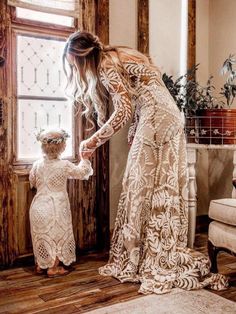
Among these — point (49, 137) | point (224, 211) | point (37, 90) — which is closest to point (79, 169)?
point (49, 137)

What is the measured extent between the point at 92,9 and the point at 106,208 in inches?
62.4

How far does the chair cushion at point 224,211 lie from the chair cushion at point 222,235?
43mm

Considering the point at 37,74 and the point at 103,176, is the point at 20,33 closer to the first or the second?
the point at 37,74

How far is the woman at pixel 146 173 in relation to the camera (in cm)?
266

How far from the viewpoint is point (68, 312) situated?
7.36 feet

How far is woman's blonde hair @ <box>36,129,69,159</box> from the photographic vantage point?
9.36 ft

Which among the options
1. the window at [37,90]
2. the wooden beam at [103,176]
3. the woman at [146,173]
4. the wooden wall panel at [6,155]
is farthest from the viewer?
the wooden beam at [103,176]

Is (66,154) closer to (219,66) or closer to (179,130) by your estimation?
(179,130)

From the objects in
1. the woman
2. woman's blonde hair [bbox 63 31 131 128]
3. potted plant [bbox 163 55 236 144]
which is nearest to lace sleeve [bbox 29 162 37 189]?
the woman

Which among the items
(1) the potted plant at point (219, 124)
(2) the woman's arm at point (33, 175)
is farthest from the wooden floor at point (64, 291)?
(1) the potted plant at point (219, 124)

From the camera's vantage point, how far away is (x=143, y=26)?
3.57 metres

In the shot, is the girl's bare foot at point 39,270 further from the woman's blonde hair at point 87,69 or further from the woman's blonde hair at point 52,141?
the woman's blonde hair at point 87,69

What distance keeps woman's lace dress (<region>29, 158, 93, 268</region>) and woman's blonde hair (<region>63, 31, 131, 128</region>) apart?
0.48 m

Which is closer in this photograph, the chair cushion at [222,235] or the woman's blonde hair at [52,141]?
the chair cushion at [222,235]
